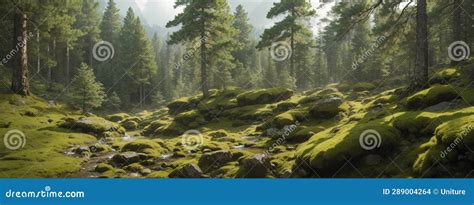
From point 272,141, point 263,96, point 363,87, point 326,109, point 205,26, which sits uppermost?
point 205,26

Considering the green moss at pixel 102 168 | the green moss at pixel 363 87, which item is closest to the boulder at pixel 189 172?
the green moss at pixel 102 168

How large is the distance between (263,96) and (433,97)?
20979mm

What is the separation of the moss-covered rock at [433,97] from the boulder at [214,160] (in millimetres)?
9302

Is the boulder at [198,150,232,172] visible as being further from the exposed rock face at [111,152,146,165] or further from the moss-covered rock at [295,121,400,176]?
the moss-covered rock at [295,121,400,176]

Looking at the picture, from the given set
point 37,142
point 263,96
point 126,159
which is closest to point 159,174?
point 126,159

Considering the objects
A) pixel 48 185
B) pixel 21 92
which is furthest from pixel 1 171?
pixel 21 92

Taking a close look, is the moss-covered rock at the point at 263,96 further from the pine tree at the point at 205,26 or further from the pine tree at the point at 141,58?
the pine tree at the point at 141,58

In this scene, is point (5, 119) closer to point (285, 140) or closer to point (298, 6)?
point (285, 140)

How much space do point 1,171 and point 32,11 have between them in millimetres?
17504
